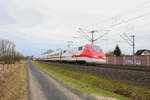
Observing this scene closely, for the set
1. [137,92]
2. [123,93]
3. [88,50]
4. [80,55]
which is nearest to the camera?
[137,92]

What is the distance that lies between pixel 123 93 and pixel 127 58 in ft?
77.6

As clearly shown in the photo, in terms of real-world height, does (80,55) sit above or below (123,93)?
above

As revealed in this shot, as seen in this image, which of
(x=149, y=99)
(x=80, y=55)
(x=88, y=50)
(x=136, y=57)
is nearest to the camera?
(x=149, y=99)

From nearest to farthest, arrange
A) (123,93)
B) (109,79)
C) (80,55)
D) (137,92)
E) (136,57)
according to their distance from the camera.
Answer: (137,92)
(123,93)
(109,79)
(80,55)
(136,57)

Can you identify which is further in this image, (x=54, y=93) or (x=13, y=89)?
(x=13, y=89)

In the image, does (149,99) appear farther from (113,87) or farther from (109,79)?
(109,79)

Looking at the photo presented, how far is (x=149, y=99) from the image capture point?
7.01m

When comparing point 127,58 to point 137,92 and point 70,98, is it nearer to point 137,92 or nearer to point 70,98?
point 137,92

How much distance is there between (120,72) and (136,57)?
20.3 metres

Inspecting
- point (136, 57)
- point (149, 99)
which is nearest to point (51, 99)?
point (149, 99)

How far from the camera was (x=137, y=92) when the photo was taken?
7750mm

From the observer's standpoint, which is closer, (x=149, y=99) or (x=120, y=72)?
(x=149, y=99)

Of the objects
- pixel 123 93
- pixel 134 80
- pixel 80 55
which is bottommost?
pixel 123 93

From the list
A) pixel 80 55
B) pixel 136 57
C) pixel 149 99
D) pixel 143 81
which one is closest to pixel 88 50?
pixel 80 55
